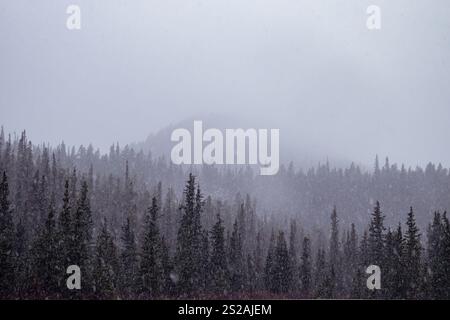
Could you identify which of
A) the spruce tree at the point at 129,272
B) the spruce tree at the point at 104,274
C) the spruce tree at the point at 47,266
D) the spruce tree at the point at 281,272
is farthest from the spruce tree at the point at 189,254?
the spruce tree at the point at 281,272

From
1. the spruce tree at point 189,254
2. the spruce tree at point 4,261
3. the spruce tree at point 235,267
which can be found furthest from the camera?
the spruce tree at point 235,267

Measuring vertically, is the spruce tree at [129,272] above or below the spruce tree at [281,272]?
above

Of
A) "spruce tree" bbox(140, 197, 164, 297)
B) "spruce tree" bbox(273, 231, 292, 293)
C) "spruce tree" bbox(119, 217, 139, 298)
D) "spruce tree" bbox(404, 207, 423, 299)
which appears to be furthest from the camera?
"spruce tree" bbox(273, 231, 292, 293)

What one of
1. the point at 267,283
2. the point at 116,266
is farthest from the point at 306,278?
the point at 116,266

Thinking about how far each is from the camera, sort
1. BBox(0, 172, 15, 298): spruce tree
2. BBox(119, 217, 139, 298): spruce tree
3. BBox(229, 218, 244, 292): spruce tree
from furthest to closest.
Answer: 1. BBox(229, 218, 244, 292): spruce tree
2. BBox(119, 217, 139, 298): spruce tree
3. BBox(0, 172, 15, 298): spruce tree

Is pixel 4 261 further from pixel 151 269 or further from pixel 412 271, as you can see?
pixel 412 271

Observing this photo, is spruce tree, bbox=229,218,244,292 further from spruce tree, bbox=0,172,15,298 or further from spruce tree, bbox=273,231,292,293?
spruce tree, bbox=0,172,15,298

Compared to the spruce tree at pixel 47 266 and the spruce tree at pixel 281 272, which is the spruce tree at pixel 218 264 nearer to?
the spruce tree at pixel 281 272

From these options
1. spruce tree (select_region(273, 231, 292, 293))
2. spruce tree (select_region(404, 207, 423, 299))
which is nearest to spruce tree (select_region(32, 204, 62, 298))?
spruce tree (select_region(273, 231, 292, 293))

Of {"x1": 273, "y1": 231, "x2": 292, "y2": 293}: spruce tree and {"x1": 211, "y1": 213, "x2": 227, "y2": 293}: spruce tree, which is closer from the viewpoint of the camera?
{"x1": 211, "y1": 213, "x2": 227, "y2": 293}: spruce tree
